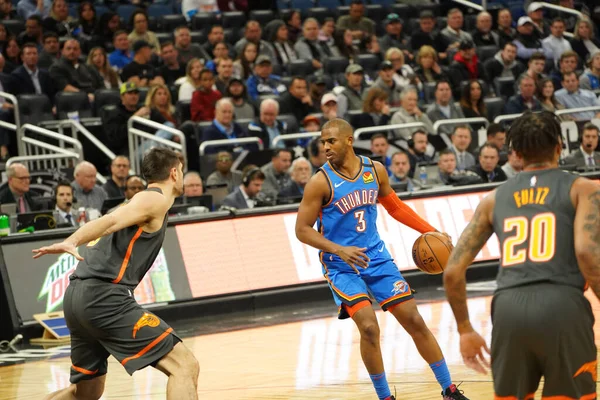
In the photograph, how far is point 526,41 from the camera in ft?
70.7

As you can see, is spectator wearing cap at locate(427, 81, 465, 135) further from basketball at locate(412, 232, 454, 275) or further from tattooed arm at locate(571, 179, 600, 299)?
tattooed arm at locate(571, 179, 600, 299)

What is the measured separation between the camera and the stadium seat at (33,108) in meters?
16.0

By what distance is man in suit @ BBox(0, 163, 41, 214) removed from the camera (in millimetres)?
13469

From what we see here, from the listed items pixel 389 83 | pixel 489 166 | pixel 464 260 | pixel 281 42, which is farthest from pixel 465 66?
pixel 464 260

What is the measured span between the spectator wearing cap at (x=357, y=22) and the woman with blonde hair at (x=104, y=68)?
493cm

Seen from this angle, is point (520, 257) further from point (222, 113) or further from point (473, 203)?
point (222, 113)

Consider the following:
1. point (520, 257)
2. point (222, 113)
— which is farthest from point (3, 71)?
point (520, 257)

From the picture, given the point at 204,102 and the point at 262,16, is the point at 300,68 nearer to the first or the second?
the point at 262,16

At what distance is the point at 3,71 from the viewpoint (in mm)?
16719

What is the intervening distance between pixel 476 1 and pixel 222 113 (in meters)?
9.92

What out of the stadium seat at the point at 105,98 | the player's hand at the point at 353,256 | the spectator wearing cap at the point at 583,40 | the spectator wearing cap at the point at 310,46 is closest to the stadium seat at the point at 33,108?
the stadium seat at the point at 105,98

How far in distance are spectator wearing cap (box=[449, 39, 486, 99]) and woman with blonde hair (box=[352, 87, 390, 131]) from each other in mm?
2625

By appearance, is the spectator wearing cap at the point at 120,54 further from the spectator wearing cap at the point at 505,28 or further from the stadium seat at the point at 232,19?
the spectator wearing cap at the point at 505,28

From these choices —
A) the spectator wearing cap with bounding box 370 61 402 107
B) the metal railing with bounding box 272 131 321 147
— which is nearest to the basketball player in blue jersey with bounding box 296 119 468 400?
the metal railing with bounding box 272 131 321 147
